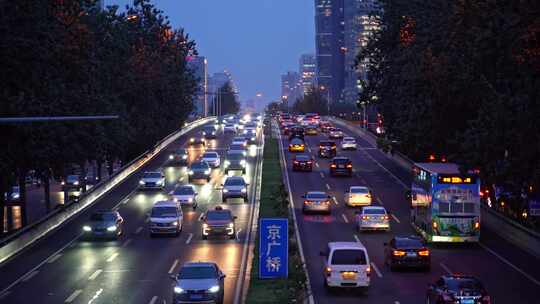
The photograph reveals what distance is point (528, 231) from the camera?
48594 millimetres

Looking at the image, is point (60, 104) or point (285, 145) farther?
point (285, 145)

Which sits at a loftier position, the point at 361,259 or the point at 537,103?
the point at 537,103

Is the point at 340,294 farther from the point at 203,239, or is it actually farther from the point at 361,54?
the point at 361,54

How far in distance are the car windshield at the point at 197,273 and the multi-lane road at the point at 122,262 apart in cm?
179

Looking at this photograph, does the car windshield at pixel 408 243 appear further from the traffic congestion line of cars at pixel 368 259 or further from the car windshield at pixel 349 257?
the car windshield at pixel 349 257

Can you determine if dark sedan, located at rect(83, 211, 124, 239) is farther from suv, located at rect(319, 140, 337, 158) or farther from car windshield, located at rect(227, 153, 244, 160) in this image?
suv, located at rect(319, 140, 337, 158)

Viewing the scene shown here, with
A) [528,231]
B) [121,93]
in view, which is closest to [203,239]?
[528,231]

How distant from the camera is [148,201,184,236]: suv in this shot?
5247 centimetres

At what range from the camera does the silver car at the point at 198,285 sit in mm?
31375

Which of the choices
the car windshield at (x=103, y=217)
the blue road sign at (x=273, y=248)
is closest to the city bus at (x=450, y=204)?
the blue road sign at (x=273, y=248)

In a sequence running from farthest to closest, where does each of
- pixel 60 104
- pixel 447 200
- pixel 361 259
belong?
pixel 60 104 → pixel 447 200 → pixel 361 259

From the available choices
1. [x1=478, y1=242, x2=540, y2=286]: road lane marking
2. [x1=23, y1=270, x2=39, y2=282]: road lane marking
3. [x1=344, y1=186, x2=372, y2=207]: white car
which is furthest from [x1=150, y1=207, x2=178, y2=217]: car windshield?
[x1=478, y1=242, x2=540, y2=286]: road lane marking

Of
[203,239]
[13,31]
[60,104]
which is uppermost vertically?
[13,31]

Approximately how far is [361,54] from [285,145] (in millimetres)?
18291
